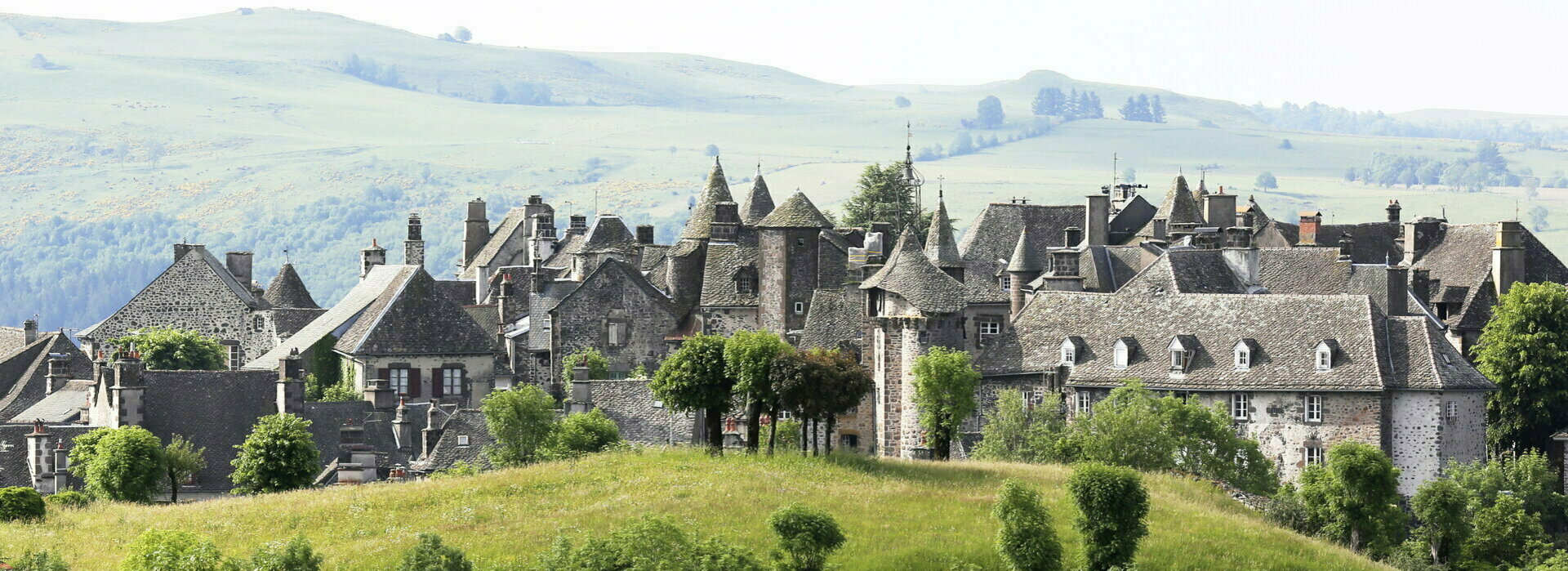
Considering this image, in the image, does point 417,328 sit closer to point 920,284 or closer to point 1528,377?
point 920,284

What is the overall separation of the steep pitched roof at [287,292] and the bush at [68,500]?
62.3 metres

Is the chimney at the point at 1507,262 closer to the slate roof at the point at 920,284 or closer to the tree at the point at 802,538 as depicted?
the slate roof at the point at 920,284

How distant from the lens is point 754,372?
77125mm

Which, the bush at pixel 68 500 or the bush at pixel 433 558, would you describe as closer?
the bush at pixel 433 558

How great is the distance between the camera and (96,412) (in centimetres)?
9981

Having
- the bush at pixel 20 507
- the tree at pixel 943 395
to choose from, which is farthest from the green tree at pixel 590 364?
the bush at pixel 20 507

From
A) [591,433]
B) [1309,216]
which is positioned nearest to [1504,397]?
[1309,216]

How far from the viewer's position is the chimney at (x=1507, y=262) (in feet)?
411

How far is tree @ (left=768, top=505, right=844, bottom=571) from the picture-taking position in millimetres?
62219

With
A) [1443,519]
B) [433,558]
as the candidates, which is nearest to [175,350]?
[1443,519]

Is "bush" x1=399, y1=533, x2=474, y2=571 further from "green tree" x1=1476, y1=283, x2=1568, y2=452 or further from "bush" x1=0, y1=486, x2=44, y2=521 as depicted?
"green tree" x1=1476, y1=283, x2=1568, y2=452

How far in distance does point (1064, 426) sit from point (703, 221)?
31.6 m

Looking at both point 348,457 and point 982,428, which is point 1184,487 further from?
point 348,457

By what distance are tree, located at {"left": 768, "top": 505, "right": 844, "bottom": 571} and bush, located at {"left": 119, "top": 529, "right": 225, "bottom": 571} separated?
13.8 metres
